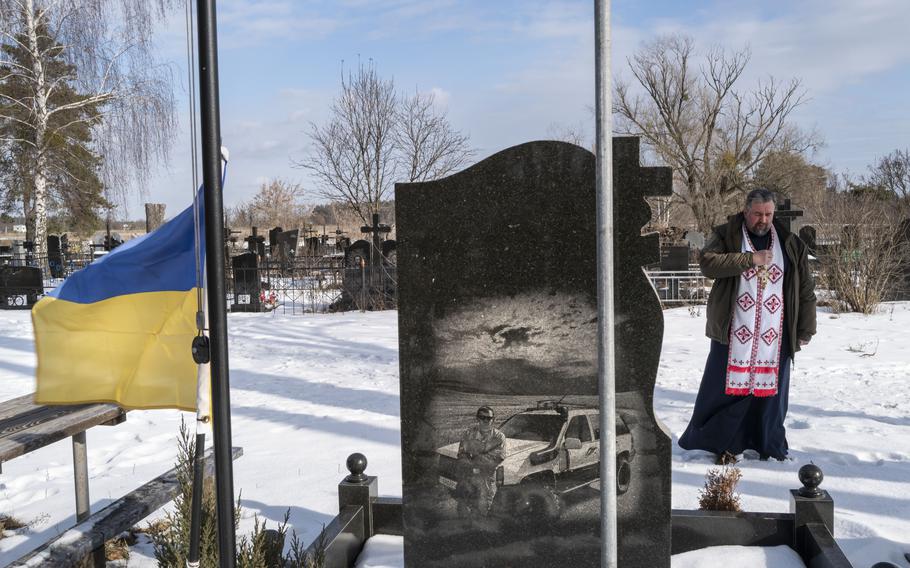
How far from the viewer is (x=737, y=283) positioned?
4426 millimetres

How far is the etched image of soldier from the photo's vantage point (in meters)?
2.97

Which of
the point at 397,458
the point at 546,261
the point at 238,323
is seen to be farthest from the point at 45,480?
the point at 238,323

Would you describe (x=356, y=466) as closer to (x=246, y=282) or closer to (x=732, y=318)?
(x=732, y=318)

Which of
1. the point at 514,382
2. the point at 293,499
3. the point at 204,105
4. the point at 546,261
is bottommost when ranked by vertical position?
the point at 293,499

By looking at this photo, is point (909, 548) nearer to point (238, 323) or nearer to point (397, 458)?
point (397, 458)

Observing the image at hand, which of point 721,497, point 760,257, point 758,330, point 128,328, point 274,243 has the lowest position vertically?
point 721,497

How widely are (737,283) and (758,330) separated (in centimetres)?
30

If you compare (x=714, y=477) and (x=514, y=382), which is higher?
(x=514, y=382)

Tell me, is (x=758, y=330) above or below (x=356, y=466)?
above

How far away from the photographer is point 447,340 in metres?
2.96

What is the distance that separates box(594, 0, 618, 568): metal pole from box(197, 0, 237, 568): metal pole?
0.96 m

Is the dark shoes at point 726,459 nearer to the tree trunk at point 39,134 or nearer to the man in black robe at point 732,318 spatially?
the man in black robe at point 732,318

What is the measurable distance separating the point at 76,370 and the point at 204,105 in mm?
1349

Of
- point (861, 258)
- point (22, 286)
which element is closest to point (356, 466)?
point (861, 258)
